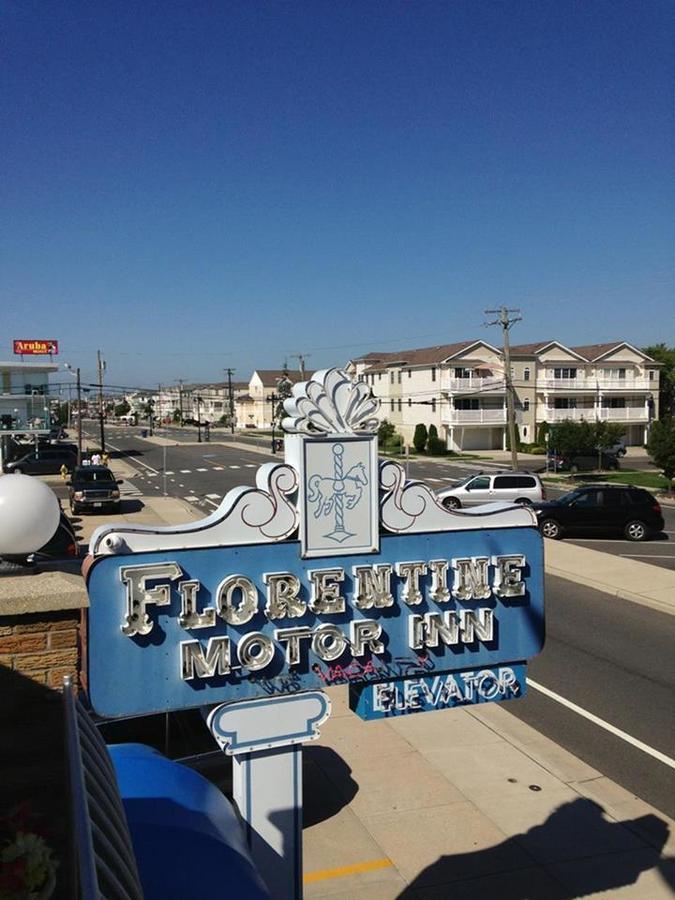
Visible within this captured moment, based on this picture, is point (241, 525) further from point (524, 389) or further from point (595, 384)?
point (595, 384)

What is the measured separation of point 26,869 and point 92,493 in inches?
1162

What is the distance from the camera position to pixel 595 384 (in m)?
66.6

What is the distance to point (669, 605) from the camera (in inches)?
598

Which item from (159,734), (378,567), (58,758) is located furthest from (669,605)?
(58,758)

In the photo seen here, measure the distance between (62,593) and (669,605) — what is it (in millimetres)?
13346

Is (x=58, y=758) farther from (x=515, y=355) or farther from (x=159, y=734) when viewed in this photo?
(x=515, y=355)

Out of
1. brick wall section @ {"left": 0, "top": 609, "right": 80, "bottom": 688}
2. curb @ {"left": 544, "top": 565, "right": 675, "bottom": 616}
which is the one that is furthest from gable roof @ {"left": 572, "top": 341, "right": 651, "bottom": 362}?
brick wall section @ {"left": 0, "top": 609, "right": 80, "bottom": 688}

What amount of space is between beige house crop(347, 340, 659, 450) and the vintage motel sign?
5816 centimetres

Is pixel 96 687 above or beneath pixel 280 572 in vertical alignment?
beneath

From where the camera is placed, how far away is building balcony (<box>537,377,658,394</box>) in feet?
217

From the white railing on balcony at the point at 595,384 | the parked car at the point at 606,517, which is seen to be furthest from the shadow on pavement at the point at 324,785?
the white railing on balcony at the point at 595,384

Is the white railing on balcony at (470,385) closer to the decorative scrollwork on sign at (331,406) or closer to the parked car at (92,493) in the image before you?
the parked car at (92,493)

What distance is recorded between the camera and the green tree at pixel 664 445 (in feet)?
111

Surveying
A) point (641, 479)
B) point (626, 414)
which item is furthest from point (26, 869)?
point (626, 414)
